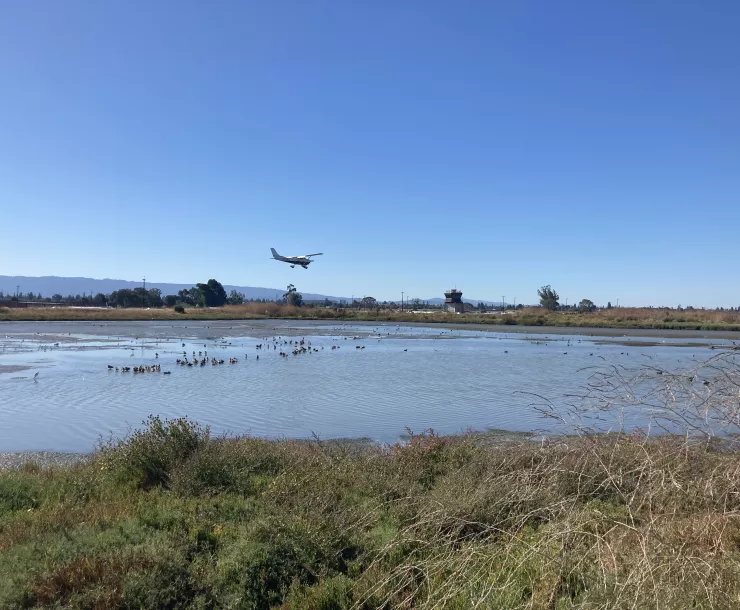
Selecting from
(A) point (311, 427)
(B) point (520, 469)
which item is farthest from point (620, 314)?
(B) point (520, 469)

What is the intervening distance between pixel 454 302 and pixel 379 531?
144379 mm

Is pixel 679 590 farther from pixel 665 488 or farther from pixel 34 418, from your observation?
pixel 34 418

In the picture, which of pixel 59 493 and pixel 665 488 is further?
pixel 59 493

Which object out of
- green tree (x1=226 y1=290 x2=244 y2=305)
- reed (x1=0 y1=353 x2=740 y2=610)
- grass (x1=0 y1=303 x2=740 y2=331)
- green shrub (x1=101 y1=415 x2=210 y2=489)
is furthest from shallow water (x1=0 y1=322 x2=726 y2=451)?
green tree (x1=226 y1=290 x2=244 y2=305)

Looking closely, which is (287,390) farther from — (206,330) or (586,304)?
(586,304)

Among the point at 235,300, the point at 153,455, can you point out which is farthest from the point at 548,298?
the point at 153,455

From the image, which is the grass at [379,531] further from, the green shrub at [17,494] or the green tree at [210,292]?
the green tree at [210,292]

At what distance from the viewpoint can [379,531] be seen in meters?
7.77

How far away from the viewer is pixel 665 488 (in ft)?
23.3

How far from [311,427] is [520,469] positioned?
9.19 metres

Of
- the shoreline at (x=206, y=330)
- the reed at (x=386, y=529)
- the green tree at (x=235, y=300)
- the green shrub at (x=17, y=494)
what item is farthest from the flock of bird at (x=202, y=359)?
the green tree at (x=235, y=300)

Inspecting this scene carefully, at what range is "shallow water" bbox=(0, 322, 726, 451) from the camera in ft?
56.2

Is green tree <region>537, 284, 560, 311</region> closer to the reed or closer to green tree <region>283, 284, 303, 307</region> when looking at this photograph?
green tree <region>283, 284, 303, 307</region>

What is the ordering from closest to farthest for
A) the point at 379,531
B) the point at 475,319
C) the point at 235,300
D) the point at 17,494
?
the point at 379,531
the point at 17,494
the point at 475,319
the point at 235,300
